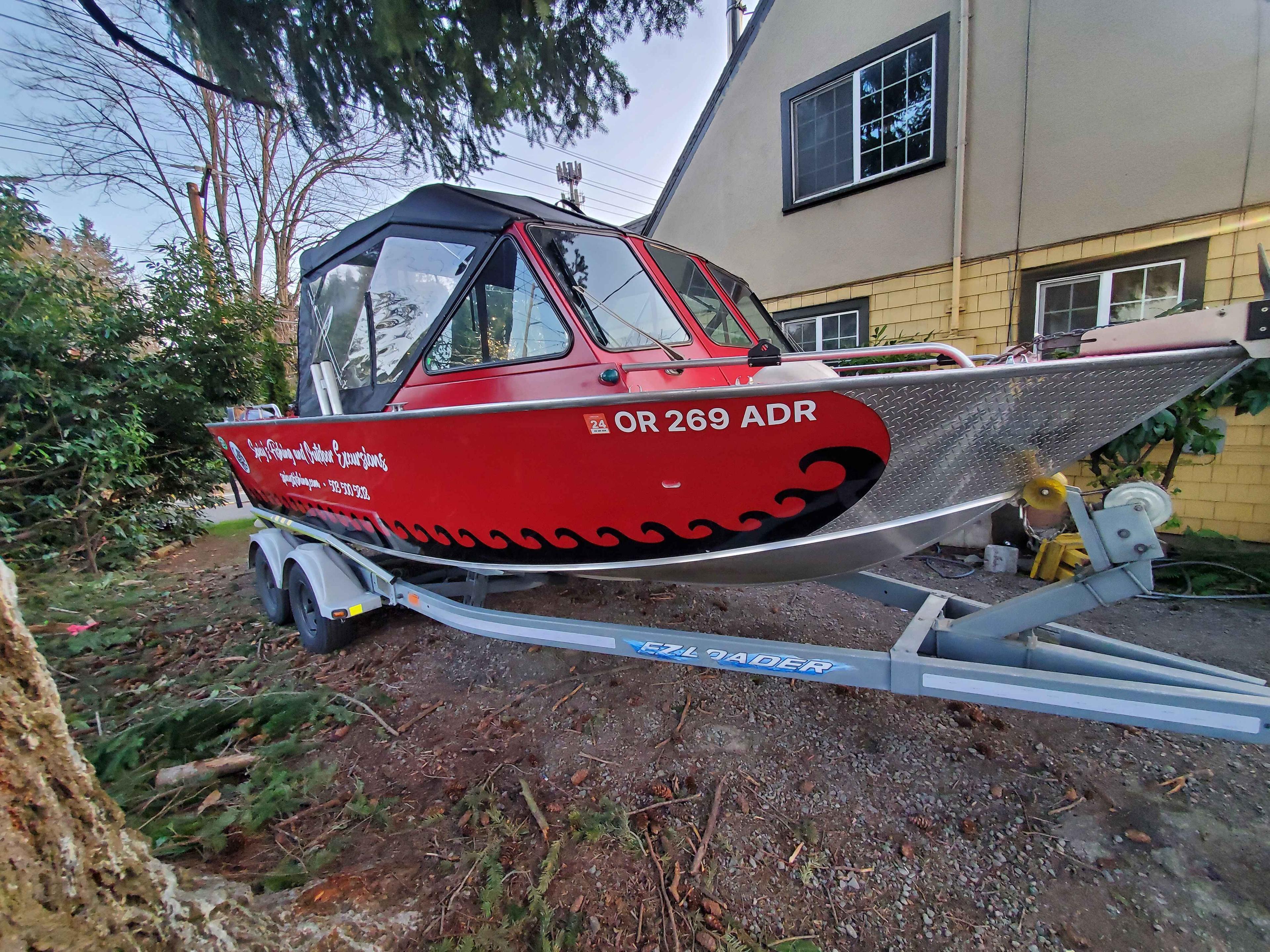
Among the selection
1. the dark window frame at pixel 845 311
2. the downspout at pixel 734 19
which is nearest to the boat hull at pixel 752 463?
the dark window frame at pixel 845 311

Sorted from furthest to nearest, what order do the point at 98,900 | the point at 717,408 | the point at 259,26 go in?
the point at 259,26 → the point at 717,408 → the point at 98,900

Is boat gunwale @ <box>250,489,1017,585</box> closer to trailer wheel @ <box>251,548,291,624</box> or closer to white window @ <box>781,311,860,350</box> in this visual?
trailer wheel @ <box>251,548,291,624</box>

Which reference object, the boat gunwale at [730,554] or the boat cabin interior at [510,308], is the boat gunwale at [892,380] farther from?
the boat gunwale at [730,554]

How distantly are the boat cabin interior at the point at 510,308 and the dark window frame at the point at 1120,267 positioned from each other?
3292 millimetres

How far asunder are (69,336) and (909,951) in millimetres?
8224

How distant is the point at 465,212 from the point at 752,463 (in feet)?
6.36

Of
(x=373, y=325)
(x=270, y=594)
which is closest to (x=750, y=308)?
(x=373, y=325)

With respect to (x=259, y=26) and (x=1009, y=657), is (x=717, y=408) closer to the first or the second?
(x=1009, y=657)

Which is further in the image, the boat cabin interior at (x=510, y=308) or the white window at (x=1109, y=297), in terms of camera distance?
the white window at (x=1109, y=297)

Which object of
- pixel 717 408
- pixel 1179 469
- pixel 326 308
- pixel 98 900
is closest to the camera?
pixel 98 900

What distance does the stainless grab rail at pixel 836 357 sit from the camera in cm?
149

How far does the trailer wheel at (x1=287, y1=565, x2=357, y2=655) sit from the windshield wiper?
2.46 meters

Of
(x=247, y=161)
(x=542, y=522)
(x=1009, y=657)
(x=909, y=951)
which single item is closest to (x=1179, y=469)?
(x=1009, y=657)

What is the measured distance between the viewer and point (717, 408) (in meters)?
1.63
